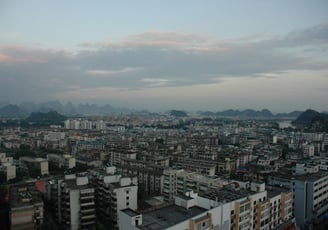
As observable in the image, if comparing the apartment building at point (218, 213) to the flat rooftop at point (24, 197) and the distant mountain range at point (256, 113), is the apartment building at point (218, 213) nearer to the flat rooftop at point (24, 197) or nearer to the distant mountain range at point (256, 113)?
the flat rooftop at point (24, 197)

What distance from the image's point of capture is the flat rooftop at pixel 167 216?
4301 mm

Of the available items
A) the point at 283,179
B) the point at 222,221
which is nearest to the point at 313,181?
the point at 283,179

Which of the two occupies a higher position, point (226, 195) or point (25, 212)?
point (226, 195)

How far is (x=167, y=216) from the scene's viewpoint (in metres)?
4.69

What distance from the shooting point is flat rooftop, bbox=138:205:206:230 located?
430cm

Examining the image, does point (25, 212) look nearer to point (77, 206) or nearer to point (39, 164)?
point (77, 206)

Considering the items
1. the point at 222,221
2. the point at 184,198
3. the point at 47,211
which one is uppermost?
the point at 184,198

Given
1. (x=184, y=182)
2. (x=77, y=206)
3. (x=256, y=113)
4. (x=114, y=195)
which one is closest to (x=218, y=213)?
(x=114, y=195)

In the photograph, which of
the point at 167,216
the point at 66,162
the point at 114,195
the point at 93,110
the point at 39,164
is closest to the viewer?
the point at 167,216

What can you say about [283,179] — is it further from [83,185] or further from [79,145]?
[79,145]

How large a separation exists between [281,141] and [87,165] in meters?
14.8

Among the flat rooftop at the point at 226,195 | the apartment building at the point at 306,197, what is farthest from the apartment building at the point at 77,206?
the apartment building at the point at 306,197

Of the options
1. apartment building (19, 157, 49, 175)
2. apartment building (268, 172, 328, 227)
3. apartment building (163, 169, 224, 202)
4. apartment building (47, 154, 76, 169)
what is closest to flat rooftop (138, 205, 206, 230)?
apartment building (163, 169, 224, 202)

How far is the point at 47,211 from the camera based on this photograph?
25.2 ft
